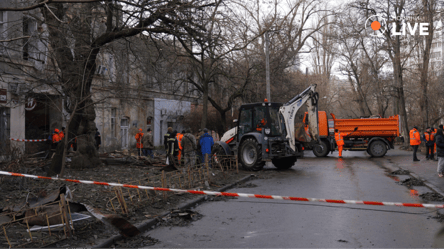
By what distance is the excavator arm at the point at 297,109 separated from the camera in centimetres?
1536

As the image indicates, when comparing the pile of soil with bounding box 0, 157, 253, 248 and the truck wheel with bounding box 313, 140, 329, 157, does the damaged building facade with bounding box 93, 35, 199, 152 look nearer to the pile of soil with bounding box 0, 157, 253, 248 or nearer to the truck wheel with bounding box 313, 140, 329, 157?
the pile of soil with bounding box 0, 157, 253, 248

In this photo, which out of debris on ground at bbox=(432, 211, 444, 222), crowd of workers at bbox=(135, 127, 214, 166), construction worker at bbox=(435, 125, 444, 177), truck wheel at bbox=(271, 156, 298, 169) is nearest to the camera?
debris on ground at bbox=(432, 211, 444, 222)

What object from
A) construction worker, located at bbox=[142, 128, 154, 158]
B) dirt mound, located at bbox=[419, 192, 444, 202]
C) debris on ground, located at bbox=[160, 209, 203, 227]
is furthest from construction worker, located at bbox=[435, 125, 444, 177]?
construction worker, located at bbox=[142, 128, 154, 158]

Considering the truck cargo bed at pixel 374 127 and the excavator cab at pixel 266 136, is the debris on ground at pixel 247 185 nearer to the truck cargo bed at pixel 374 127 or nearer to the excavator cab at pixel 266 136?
the excavator cab at pixel 266 136

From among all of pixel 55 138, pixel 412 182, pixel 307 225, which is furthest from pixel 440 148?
pixel 55 138

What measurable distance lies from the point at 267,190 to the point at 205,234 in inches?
187

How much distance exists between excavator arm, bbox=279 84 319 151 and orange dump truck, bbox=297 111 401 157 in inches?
200

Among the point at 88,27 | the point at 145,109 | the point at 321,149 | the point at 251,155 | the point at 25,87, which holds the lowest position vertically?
the point at 321,149

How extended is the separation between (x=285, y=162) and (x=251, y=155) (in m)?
1.80

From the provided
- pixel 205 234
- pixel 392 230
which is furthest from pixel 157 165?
pixel 392 230

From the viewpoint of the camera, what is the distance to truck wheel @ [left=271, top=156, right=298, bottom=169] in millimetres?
16562

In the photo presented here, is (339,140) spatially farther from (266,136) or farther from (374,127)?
(266,136)

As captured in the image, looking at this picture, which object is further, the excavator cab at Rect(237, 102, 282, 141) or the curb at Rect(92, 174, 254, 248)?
the excavator cab at Rect(237, 102, 282, 141)

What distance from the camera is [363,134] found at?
2309 centimetres
